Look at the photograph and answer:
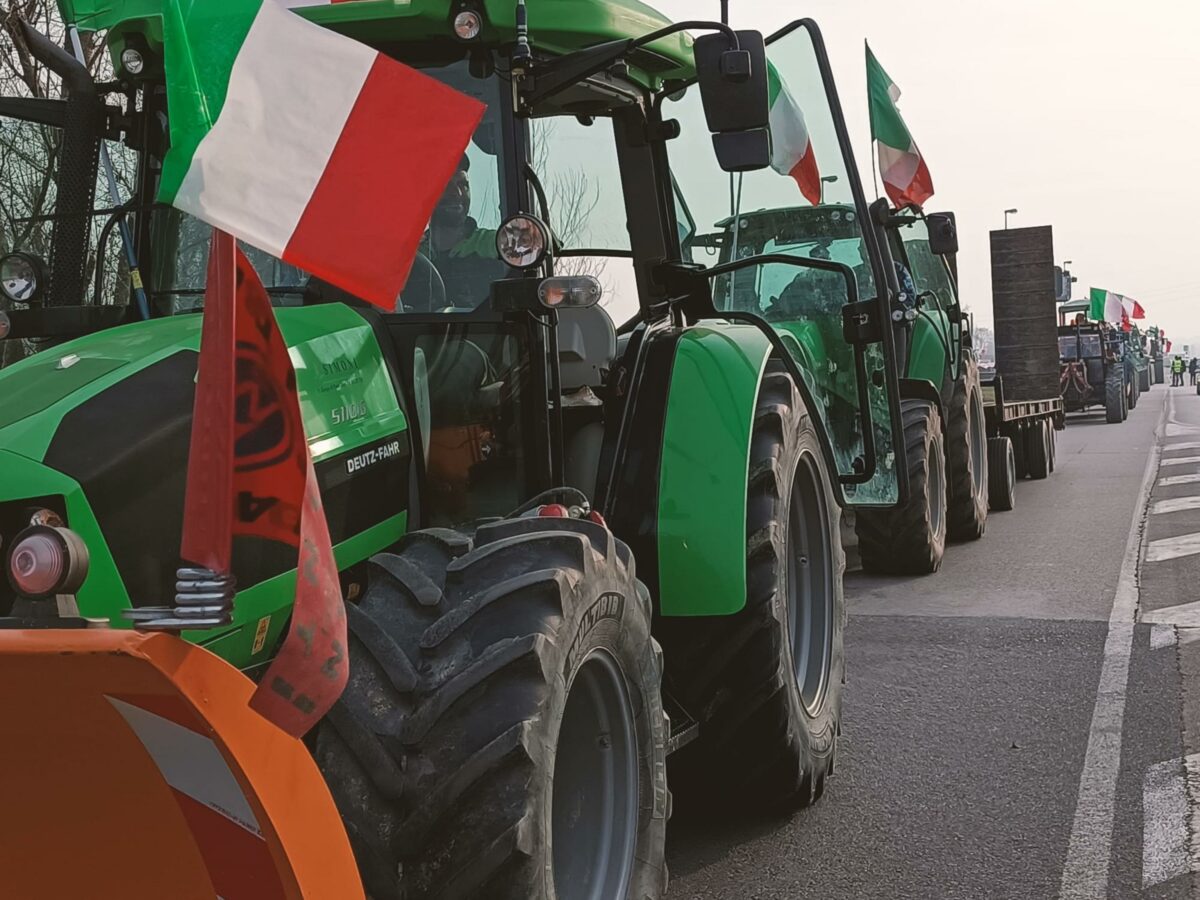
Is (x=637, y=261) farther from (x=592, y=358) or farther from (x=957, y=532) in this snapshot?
(x=957, y=532)

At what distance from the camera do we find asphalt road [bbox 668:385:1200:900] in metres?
4.04

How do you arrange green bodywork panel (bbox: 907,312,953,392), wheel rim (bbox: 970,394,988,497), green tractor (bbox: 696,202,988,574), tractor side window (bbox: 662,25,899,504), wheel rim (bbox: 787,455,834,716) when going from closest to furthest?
wheel rim (bbox: 787,455,834,716) → tractor side window (bbox: 662,25,899,504) → green tractor (bbox: 696,202,988,574) → green bodywork panel (bbox: 907,312,953,392) → wheel rim (bbox: 970,394,988,497)

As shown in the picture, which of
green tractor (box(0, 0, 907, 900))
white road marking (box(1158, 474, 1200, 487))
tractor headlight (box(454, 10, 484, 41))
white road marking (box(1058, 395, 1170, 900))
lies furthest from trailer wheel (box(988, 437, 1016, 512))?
tractor headlight (box(454, 10, 484, 41))

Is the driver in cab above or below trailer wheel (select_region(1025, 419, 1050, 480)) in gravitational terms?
above

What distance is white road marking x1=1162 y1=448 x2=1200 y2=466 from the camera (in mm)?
17422

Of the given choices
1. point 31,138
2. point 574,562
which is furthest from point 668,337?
point 31,138

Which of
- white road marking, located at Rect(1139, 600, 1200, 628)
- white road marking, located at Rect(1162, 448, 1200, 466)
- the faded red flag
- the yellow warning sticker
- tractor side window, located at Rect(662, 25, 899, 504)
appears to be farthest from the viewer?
white road marking, located at Rect(1162, 448, 1200, 466)

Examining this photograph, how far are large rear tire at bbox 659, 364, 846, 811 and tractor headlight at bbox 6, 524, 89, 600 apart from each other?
2321 mm

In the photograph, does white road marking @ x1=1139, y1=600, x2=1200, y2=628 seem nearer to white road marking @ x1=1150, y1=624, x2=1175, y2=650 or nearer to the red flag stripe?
white road marking @ x1=1150, y1=624, x2=1175, y2=650

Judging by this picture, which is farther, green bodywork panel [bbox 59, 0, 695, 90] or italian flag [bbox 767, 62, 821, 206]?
italian flag [bbox 767, 62, 821, 206]

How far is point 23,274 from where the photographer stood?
3.69m

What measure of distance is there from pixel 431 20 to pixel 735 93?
0.81 meters

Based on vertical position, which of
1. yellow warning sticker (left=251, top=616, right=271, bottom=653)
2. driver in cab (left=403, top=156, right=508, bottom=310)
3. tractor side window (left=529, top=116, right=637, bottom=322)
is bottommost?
yellow warning sticker (left=251, top=616, right=271, bottom=653)

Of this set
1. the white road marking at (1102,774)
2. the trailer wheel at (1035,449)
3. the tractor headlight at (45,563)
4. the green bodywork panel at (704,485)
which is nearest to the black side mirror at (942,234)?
the white road marking at (1102,774)
